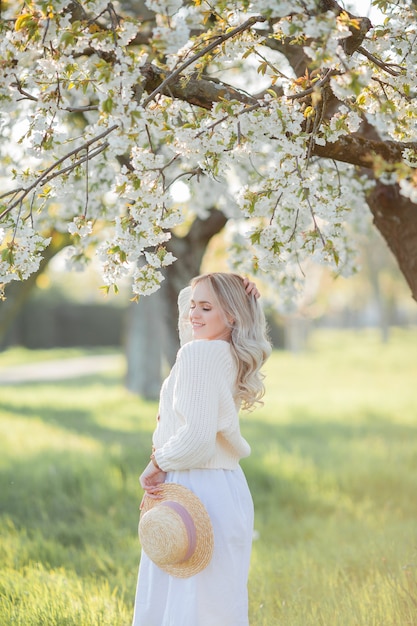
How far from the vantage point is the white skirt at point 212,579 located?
292cm

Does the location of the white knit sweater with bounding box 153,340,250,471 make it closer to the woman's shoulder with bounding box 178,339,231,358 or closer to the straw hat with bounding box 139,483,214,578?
the woman's shoulder with bounding box 178,339,231,358

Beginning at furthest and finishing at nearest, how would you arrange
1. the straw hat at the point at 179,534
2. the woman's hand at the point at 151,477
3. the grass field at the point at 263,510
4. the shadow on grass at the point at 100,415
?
1. the shadow on grass at the point at 100,415
2. the grass field at the point at 263,510
3. the woman's hand at the point at 151,477
4. the straw hat at the point at 179,534

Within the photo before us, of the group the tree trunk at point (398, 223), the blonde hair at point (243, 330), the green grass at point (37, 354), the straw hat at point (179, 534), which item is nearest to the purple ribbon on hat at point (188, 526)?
the straw hat at point (179, 534)

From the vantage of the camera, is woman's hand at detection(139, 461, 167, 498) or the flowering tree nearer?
the flowering tree

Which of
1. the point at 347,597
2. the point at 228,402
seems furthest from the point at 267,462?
the point at 228,402

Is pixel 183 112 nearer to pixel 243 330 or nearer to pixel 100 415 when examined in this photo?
pixel 243 330

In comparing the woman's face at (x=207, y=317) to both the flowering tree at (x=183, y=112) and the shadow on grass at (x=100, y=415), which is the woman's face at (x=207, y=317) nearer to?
the flowering tree at (x=183, y=112)

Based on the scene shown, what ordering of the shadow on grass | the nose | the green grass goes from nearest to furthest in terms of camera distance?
the nose, the shadow on grass, the green grass

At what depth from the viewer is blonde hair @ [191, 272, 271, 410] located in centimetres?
313

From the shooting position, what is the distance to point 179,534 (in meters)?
2.83

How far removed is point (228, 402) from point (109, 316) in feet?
105

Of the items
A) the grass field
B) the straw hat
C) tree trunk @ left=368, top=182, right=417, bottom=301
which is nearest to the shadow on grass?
the grass field

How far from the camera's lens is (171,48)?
117 inches

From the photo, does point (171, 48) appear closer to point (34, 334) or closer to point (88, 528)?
point (88, 528)
